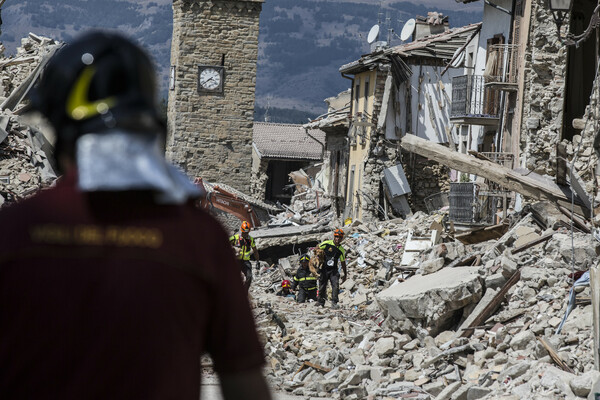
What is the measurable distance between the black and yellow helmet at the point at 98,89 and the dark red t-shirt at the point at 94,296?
0.16 metres

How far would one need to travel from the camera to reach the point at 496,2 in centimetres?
2395

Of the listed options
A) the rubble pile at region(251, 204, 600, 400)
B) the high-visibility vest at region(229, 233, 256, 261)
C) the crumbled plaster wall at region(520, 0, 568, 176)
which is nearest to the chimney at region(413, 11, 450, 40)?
the crumbled plaster wall at region(520, 0, 568, 176)

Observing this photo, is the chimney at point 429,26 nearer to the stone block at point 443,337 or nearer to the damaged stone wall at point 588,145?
the damaged stone wall at point 588,145

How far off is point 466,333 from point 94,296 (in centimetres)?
1070

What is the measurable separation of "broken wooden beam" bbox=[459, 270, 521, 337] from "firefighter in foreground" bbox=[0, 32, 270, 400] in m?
10.4

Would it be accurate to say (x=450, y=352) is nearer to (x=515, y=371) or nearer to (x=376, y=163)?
(x=515, y=371)

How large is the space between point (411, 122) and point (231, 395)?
30.4m

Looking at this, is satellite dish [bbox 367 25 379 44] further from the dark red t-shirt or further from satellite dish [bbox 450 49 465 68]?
the dark red t-shirt

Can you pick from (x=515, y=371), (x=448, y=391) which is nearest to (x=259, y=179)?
(x=448, y=391)

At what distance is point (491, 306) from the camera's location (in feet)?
41.5

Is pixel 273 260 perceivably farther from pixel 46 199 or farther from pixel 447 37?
pixel 46 199

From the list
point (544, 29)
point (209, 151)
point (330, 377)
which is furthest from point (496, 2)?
point (209, 151)

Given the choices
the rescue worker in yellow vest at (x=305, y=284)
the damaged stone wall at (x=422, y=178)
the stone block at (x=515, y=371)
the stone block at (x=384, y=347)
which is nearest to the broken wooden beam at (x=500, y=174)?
the stone block at (x=384, y=347)

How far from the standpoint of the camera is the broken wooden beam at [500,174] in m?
14.2
